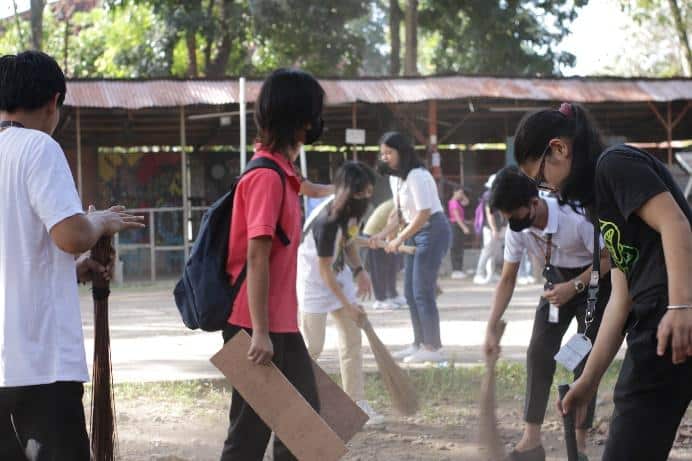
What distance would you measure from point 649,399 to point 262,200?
55.5 inches

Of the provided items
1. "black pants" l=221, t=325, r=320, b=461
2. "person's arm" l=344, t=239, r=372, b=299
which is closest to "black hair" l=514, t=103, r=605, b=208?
"black pants" l=221, t=325, r=320, b=461

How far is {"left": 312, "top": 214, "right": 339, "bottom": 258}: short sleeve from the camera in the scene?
18.9ft

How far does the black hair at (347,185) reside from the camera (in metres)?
5.79

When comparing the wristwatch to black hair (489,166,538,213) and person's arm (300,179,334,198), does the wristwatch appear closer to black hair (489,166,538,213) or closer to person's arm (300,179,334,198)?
black hair (489,166,538,213)

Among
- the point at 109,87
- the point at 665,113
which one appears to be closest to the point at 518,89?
the point at 665,113

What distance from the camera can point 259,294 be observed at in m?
3.49

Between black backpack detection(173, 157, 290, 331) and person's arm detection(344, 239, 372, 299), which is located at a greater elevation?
black backpack detection(173, 157, 290, 331)

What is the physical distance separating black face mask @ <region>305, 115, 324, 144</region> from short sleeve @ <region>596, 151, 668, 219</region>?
3.70 ft

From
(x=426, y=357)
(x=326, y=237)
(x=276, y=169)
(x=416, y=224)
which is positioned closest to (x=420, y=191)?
(x=416, y=224)

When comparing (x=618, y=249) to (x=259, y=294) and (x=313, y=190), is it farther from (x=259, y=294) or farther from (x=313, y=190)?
(x=313, y=190)

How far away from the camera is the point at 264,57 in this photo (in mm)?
29484

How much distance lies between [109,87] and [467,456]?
12944mm

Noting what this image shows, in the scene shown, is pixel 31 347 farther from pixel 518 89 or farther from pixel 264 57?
pixel 264 57

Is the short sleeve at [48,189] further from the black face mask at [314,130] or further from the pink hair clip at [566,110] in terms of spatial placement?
the pink hair clip at [566,110]
